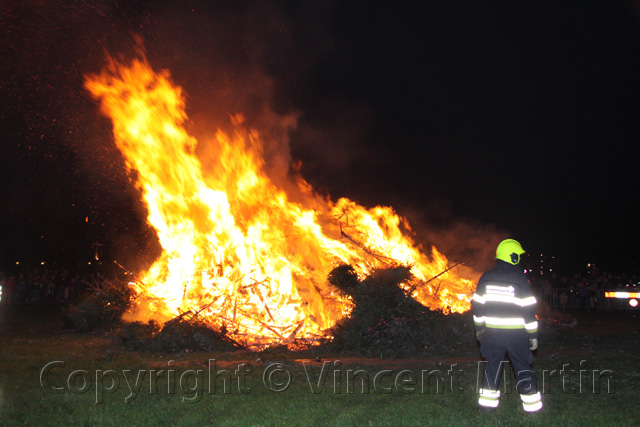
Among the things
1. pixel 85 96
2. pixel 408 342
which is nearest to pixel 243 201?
pixel 85 96

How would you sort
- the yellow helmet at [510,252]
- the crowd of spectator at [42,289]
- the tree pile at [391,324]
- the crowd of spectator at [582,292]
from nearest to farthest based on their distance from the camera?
the yellow helmet at [510,252] < the tree pile at [391,324] < the crowd of spectator at [582,292] < the crowd of spectator at [42,289]

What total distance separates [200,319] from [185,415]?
5354 millimetres

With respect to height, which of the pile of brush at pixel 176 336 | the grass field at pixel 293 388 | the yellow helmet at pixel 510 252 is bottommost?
the grass field at pixel 293 388

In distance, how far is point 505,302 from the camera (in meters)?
5.52

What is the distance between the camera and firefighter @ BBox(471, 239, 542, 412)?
17.6 ft

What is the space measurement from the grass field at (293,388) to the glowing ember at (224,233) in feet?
5.85

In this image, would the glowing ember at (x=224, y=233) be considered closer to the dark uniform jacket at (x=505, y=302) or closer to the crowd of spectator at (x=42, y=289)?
the dark uniform jacket at (x=505, y=302)

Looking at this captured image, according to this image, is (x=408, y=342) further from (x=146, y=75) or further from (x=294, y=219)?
(x=146, y=75)

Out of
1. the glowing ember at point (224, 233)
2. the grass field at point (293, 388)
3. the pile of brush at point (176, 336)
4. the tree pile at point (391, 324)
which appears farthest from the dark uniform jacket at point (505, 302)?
the pile of brush at point (176, 336)

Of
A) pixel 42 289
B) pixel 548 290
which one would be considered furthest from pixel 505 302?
pixel 42 289

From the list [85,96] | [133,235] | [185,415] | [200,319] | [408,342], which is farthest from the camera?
[133,235]

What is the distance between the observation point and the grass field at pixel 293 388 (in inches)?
213

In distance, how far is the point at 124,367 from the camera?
8328 mm

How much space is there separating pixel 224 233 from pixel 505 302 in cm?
798
